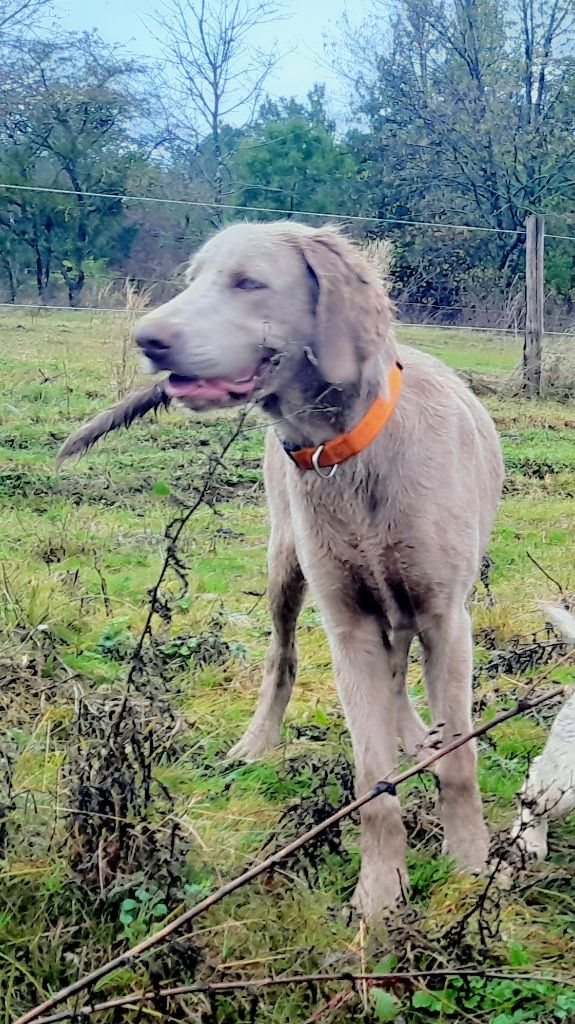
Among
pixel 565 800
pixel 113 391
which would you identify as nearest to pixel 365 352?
pixel 565 800

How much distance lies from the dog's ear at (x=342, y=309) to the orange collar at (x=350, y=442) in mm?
116

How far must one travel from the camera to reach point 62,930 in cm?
220

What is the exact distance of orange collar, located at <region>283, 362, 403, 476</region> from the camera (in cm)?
264

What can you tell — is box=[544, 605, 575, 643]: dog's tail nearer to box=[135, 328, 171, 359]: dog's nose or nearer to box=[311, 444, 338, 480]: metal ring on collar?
box=[311, 444, 338, 480]: metal ring on collar

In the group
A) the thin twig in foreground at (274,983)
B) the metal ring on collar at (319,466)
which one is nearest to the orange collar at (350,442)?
the metal ring on collar at (319,466)

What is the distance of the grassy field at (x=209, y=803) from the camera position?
212cm

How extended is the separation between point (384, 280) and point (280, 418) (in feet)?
1.74

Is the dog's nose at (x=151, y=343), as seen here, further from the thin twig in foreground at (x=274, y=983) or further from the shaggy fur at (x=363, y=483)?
the thin twig in foreground at (x=274, y=983)

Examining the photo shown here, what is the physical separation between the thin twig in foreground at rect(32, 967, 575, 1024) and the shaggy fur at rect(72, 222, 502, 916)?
35 cm

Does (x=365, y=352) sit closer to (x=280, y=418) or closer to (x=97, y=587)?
(x=280, y=418)

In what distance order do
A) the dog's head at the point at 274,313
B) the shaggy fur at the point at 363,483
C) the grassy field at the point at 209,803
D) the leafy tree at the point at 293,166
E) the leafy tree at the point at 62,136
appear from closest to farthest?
1. the grassy field at the point at 209,803
2. the dog's head at the point at 274,313
3. the shaggy fur at the point at 363,483
4. the leafy tree at the point at 62,136
5. the leafy tree at the point at 293,166

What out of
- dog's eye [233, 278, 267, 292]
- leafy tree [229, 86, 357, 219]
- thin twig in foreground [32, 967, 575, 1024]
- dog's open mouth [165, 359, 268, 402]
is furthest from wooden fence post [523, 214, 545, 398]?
thin twig in foreground [32, 967, 575, 1024]

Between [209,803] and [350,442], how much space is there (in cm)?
114

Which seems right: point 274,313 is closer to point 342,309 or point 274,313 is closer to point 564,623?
point 342,309
